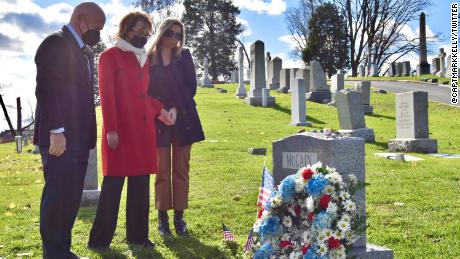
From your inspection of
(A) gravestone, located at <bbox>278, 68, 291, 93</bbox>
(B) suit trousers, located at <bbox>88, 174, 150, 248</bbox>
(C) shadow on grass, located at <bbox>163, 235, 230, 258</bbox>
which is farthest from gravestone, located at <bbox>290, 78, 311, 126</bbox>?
(B) suit trousers, located at <bbox>88, 174, 150, 248</bbox>

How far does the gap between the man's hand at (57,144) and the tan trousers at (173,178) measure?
5.25 feet

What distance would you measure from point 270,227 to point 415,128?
1053cm

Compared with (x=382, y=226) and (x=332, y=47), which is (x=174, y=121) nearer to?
(x=382, y=226)

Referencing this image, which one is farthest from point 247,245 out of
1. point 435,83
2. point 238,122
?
point 435,83

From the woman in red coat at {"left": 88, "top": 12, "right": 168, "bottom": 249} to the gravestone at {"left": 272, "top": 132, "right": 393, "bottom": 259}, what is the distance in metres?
1.35

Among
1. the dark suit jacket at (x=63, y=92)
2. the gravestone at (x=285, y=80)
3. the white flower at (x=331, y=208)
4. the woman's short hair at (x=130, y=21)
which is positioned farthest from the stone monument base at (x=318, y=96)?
the white flower at (x=331, y=208)

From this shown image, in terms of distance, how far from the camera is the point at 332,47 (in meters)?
57.5

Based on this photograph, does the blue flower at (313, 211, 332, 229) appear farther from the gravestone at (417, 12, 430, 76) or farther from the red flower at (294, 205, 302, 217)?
the gravestone at (417, 12, 430, 76)

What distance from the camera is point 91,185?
7.37 meters

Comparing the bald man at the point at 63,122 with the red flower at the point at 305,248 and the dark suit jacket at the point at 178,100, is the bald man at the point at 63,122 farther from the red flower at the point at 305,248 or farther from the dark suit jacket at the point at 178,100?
the red flower at the point at 305,248

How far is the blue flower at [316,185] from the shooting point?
3.56m

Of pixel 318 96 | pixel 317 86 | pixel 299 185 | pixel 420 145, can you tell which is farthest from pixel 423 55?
pixel 299 185

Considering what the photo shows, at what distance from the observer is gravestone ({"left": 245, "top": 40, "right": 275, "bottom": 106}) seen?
2384cm

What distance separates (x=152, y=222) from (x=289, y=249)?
280cm
